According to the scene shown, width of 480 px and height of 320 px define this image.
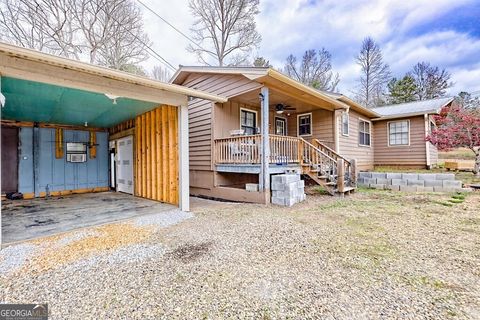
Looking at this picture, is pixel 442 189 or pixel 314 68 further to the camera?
pixel 314 68

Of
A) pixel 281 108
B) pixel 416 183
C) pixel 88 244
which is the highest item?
pixel 281 108

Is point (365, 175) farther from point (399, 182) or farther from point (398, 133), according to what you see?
point (398, 133)

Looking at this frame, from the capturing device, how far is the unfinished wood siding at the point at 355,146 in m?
9.73

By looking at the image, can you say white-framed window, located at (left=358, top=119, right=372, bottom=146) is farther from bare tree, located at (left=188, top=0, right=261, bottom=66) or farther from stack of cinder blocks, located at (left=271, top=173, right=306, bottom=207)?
bare tree, located at (left=188, top=0, right=261, bottom=66)

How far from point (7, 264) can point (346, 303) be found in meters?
4.07


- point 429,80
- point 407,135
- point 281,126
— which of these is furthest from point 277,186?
point 429,80

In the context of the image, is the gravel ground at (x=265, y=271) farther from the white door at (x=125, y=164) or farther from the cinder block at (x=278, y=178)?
the white door at (x=125, y=164)

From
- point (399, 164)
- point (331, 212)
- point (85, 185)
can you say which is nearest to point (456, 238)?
point (331, 212)

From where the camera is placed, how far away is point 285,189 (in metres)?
6.16

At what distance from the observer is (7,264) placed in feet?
9.61

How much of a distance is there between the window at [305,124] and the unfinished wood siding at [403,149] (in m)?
5.12

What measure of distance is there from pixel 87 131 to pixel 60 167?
1.82 meters

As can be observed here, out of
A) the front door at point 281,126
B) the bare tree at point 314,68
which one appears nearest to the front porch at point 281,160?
the front door at point 281,126

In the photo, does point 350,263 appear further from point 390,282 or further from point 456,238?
point 456,238
